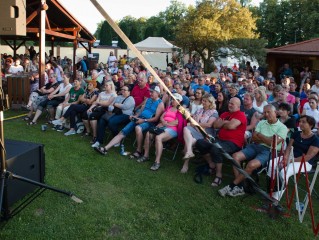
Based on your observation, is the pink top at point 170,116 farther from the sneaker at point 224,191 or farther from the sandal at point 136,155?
the sneaker at point 224,191

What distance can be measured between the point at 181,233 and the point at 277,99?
391 cm

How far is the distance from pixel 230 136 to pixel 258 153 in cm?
49

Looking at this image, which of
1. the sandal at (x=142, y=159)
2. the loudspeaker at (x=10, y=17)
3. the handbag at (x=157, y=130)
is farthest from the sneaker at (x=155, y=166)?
the loudspeaker at (x=10, y=17)

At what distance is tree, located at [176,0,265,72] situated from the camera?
19.4 m

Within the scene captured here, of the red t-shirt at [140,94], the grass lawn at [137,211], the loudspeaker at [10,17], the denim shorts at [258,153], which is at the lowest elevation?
the grass lawn at [137,211]

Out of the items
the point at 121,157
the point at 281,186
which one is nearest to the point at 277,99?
the point at 281,186

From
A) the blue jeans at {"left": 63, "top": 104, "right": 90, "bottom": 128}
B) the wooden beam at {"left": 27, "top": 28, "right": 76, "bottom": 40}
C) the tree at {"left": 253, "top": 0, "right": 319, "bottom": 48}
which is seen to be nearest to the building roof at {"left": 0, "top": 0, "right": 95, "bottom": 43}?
the wooden beam at {"left": 27, "top": 28, "right": 76, "bottom": 40}

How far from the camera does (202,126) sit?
18.0 feet

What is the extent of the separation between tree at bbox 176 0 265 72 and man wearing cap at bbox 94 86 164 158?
46.1 ft

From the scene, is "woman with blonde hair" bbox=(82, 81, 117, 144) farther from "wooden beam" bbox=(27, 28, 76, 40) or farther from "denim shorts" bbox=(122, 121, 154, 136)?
"wooden beam" bbox=(27, 28, 76, 40)

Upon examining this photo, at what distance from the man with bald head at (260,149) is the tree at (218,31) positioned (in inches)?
599

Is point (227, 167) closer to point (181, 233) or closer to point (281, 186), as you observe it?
point (281, 186)

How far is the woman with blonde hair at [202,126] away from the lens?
532cm

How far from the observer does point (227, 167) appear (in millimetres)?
5664
